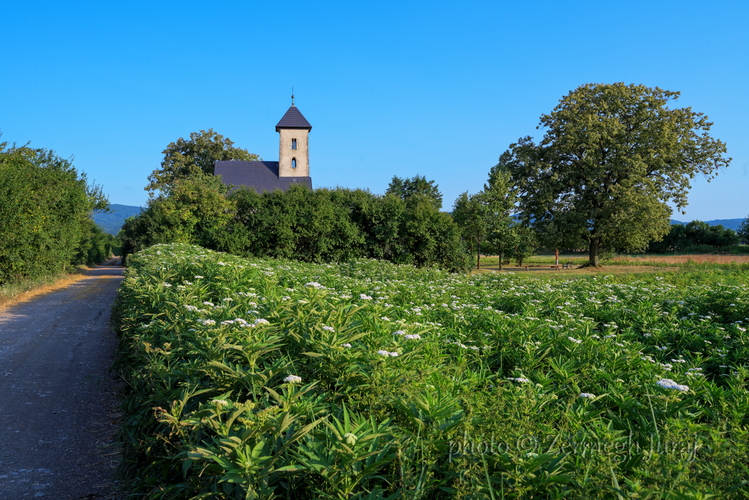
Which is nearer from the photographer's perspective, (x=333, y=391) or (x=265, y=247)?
(x=333, y=391)

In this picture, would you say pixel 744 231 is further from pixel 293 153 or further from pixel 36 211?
pixel 36 211

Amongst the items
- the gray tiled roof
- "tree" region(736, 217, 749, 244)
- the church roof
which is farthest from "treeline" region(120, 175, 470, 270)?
"tree" region(736, 217, 749, 244)

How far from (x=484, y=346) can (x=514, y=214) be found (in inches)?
1119

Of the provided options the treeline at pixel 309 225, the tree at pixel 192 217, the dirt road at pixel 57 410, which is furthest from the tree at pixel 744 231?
the dirt road at pixel 57 410

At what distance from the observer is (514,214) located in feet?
101

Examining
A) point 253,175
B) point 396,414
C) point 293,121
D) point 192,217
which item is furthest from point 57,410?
point 293,121

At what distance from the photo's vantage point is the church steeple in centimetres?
4678

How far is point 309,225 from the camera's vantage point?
18766 millimetres

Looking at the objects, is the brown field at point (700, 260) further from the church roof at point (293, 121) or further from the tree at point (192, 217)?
the church roof at point (293, 121)

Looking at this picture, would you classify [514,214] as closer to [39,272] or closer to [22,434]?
[39,272]

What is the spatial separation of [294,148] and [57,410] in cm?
4471

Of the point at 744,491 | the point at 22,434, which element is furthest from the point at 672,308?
the point at 22,434

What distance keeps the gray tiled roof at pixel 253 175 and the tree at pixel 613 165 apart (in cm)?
2576

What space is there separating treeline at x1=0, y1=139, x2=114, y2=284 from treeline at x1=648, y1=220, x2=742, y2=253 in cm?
6570
